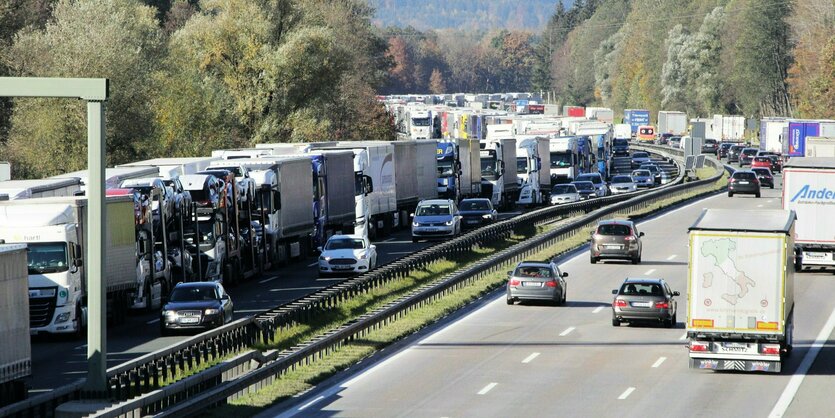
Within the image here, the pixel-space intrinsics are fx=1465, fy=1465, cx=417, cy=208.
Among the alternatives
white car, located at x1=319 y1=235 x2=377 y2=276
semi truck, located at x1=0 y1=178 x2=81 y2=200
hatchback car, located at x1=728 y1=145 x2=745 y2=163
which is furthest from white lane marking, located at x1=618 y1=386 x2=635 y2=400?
hatchback car, located at x1=728 y1=145 x2=745 y2=163

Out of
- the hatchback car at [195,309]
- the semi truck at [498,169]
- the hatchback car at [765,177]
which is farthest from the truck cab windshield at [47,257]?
the hatchback car at [765,177]

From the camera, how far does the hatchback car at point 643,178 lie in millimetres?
99438

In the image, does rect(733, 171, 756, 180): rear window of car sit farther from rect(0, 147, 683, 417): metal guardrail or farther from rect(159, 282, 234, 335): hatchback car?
rect(159, 282, 234, 335): hatchback car

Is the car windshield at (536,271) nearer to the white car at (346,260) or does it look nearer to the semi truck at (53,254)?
the white car at (346,260)

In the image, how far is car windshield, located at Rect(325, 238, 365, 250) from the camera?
49656mm

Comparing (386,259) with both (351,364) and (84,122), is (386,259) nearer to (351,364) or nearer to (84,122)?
(84,122)

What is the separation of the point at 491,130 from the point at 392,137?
31561 millimetres

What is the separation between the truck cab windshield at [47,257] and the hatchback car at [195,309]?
2.68 meters

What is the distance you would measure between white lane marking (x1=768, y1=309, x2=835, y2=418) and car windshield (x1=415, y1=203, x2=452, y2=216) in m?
23.7

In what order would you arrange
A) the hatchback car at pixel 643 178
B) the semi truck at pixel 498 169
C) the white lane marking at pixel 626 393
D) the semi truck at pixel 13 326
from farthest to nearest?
1. the hatchback car at pixel 643 178
2. the semi truck at pixel 498 169
3. the white lane marking at pixel 626 393
4. the semi truck at pixel 13 326

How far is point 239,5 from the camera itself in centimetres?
8838

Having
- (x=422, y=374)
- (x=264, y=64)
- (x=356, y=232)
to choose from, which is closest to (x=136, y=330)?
(x=422, y=374)

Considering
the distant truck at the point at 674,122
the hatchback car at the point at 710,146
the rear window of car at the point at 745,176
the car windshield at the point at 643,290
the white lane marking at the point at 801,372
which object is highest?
the distant truck at the point at 674,122

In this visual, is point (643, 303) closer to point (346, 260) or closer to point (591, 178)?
point (346, 260)
